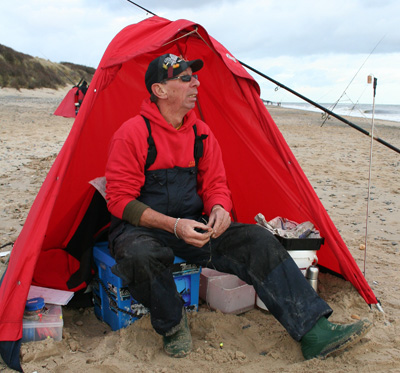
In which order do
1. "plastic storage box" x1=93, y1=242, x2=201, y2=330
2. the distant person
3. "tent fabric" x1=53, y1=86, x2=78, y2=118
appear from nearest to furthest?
1. "plastic storage box" x1=93, y1=242, x2=201, y2=330
2. the distant person
3. "tent fabric" x1=53, y1=86, x2=78, y2=118

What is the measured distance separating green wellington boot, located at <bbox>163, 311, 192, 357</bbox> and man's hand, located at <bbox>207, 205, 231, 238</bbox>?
60 cm

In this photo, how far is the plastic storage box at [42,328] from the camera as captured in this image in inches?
102

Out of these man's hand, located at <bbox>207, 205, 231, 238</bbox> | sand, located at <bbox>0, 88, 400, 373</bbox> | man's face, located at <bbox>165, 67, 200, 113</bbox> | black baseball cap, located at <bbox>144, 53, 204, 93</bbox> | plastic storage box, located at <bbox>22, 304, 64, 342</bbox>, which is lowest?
sand, located at <bbox>0, 88, 400, 373</bbox>

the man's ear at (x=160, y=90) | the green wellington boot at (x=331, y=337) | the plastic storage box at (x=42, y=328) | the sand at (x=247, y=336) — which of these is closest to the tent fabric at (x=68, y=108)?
the sand at (x=247, y=336)

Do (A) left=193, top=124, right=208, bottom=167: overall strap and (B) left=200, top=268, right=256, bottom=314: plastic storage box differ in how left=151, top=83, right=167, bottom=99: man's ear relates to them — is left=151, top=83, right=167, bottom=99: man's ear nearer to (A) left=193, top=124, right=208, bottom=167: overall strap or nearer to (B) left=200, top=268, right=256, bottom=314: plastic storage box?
(A) left=193, top=124, right=208, bottom=167: overall strap

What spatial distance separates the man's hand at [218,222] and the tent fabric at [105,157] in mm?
634

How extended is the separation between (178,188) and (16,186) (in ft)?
13.8

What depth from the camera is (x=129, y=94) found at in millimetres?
4062

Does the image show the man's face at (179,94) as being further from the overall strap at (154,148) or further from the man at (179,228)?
the overall strap at (154,148)

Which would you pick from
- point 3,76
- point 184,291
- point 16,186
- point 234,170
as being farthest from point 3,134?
point 3,76

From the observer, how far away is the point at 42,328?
264 centimetres

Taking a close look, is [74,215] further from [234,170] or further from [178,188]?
[234,170]

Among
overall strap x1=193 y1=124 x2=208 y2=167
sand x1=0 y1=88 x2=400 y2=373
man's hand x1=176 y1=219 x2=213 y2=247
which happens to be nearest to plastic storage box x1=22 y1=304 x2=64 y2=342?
sand x1=0 y1=88 x2=400 y2=373

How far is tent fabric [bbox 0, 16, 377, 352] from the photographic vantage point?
8.73ft
